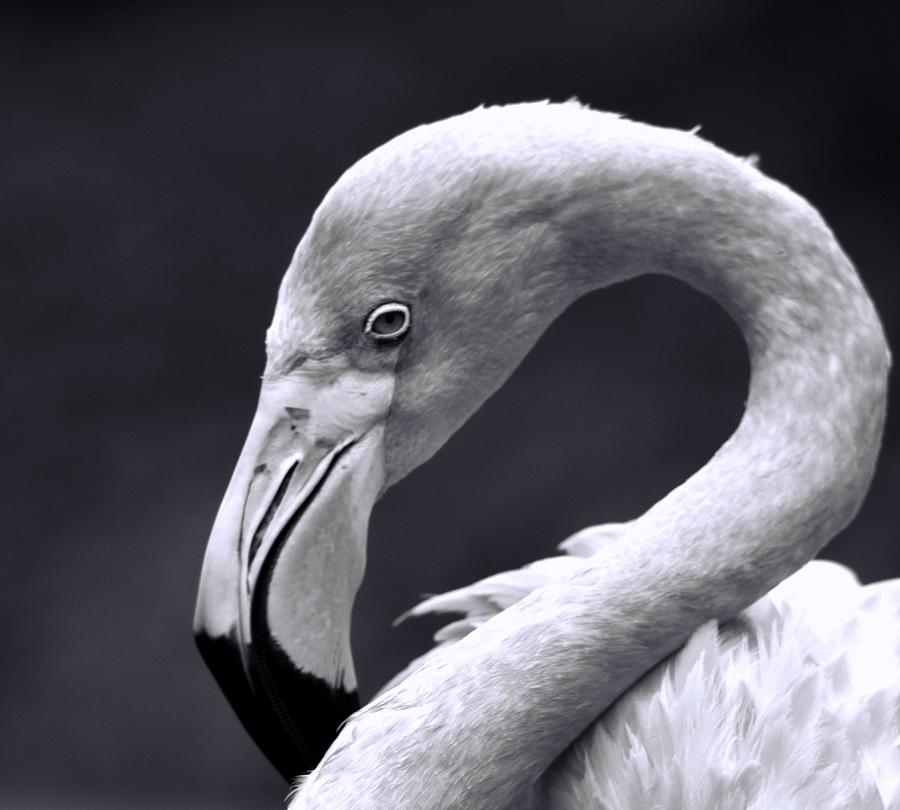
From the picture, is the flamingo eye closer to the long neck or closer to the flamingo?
the flamingo

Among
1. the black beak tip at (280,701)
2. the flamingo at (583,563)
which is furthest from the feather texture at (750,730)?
the black beak tip at (280,701)

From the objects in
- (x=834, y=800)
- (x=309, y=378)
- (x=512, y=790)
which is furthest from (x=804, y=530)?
(x=309, y=378)

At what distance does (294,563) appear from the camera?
136 cm

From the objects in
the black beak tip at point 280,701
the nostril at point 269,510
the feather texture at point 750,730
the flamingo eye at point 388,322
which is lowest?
the feather texture at point 750,730

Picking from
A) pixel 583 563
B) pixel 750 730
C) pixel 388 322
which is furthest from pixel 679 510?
pixel 388 322

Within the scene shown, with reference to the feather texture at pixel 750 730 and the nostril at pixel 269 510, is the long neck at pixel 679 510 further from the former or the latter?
the nostril at pixel 269 510

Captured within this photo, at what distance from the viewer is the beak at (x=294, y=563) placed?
1346mm

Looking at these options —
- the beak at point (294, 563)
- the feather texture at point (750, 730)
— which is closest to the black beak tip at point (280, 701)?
the beak at point (294, 563)

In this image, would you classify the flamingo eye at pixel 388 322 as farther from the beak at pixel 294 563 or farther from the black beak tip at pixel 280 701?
the black beak tip at pixel 280 701

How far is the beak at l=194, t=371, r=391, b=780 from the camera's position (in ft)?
4.42

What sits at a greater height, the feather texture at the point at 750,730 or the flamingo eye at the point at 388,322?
the flamingo eye at the point at 388,322

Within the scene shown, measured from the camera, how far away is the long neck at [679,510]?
135 centimetres

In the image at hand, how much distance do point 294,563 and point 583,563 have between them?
261 millimetres

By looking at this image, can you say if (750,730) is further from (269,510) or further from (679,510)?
(269,510)
